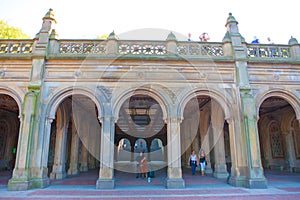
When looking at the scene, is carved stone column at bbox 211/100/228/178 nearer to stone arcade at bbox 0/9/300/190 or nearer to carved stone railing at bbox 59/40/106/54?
stone arcade at bbox 0/9/300/190

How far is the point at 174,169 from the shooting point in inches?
383

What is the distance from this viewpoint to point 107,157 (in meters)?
9.73

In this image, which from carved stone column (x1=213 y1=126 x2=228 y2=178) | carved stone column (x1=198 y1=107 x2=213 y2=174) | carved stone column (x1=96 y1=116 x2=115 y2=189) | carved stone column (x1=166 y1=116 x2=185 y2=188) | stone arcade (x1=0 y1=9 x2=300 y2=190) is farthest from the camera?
carved stone column (x1=198 y1=107 x2=213 y2=174)

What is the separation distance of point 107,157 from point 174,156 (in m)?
3.07

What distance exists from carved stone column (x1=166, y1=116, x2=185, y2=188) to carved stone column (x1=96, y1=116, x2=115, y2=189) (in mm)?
2593

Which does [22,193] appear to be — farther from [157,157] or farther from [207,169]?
[157,157]

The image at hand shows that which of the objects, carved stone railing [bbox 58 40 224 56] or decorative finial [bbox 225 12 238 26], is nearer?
carved stone railing [bbox 58 40 224 56]

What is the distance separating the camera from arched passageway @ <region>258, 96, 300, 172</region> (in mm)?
15664

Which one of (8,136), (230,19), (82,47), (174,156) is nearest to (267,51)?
(230,19)

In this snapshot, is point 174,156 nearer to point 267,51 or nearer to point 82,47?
point 82,47

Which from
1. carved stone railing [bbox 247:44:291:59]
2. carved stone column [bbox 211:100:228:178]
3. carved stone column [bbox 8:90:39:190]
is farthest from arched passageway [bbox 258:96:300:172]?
carved stone column [bbox 8:90:39:190]

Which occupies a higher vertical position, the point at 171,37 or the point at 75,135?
the point at 171,37

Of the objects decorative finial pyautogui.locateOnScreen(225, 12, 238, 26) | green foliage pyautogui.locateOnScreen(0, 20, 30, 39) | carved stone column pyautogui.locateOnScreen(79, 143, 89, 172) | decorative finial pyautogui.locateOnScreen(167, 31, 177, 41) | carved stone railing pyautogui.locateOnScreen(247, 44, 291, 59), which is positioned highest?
green foliage pyautogui.locateOnScreen(0, 20, 30, 39)

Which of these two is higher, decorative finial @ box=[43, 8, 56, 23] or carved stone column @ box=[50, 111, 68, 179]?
decorative finial @ box=[43, 8, 56, 23]
